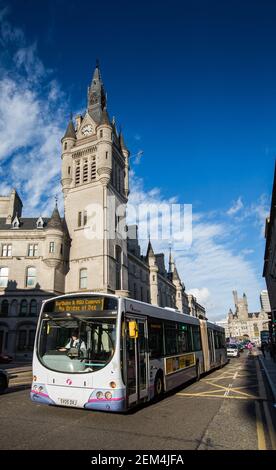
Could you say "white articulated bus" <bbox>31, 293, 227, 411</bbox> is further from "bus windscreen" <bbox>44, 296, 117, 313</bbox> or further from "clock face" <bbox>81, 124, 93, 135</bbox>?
"clock face" <bbox>81, 124, 93, 135</bbox>

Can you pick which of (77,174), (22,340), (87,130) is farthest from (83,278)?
(87,130)

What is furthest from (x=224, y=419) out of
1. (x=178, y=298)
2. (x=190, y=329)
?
(x=178, y=298)

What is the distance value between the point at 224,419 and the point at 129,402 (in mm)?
2392

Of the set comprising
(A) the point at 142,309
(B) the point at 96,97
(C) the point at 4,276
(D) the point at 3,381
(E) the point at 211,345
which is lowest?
(D) the point at 3,381

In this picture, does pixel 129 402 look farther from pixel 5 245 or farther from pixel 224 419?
pixel 5 245

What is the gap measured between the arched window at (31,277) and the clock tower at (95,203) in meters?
3.96

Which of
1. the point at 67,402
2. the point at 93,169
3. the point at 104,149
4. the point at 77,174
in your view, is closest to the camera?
the point at 67,402

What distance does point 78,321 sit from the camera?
816 cm

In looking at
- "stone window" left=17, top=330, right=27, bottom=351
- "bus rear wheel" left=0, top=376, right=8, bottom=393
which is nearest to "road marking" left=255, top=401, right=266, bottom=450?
"bus rear wheel" left=0, top=376, right=8, bottom=393

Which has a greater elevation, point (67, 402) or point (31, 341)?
point (31, 341)

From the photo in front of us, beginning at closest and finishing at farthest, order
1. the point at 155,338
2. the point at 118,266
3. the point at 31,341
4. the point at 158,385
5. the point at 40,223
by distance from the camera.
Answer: the point at 158,385 → the point at 155,338 → the point at 31,341 → the point at 118,266 → the point at 40,223

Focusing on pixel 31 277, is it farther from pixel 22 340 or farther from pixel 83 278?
pixel 22 340

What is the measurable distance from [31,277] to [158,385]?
1190 inches

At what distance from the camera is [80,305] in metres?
8.45
